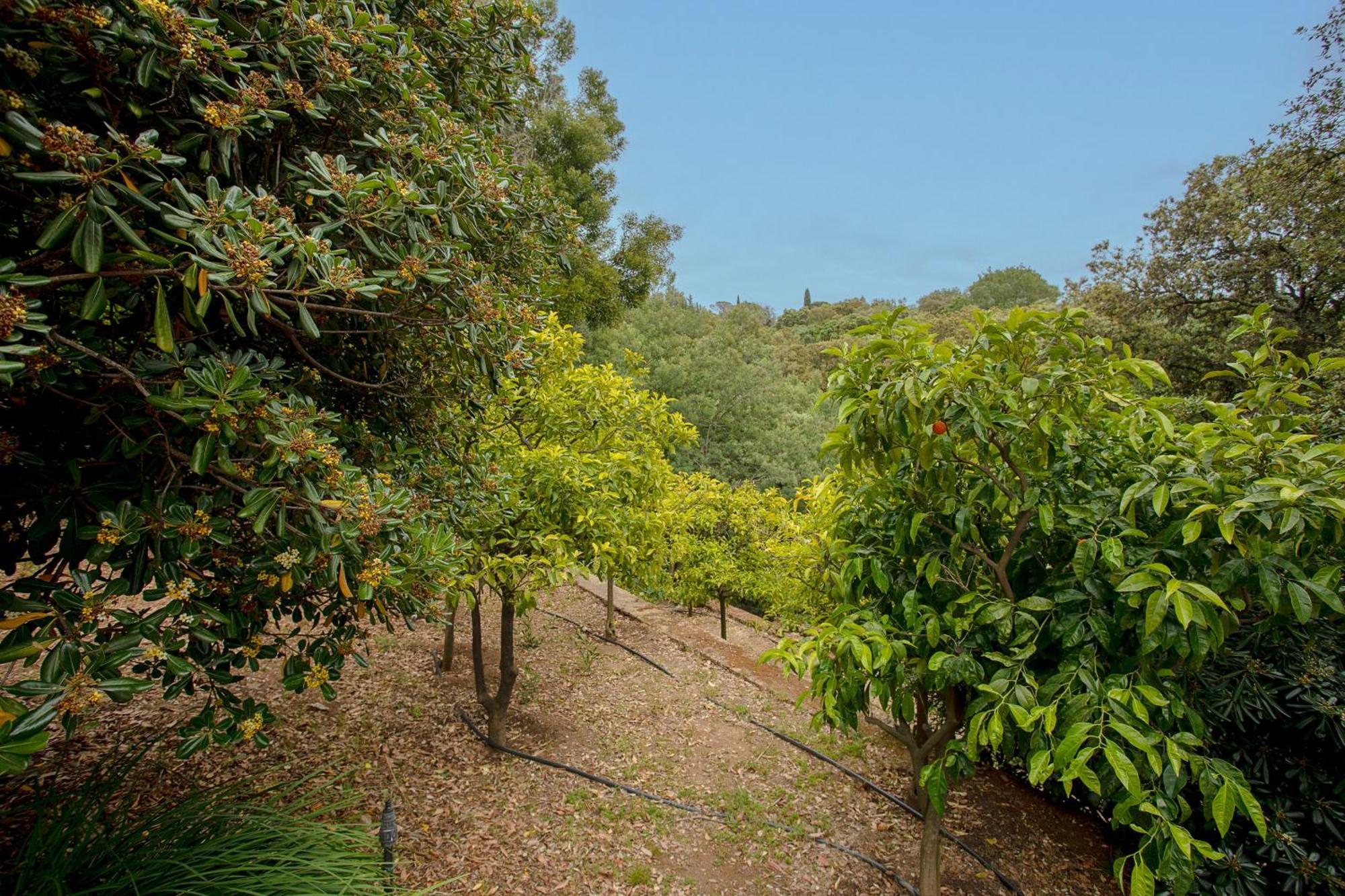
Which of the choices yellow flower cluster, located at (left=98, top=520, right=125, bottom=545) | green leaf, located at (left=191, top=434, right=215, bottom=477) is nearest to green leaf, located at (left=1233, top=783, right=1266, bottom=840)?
green leaf, located at (left=191, top=434, right=215, bottom=477)

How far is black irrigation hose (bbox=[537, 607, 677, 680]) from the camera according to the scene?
5273 millimetres

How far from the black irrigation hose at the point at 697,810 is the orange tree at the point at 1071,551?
108 cm

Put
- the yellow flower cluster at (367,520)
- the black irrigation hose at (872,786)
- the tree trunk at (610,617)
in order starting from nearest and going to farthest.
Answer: the yellow flower cluster at (367,520) → the black irrigation hose at (872,786) → the tree trunk at (610,617)

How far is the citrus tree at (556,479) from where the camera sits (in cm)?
289

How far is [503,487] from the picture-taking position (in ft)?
8.54

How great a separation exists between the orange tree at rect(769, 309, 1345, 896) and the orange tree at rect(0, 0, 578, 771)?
1434mm

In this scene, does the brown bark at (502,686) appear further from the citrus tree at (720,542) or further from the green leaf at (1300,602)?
the green leaf at (1300,602)

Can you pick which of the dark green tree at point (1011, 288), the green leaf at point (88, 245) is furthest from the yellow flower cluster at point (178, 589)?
the dark green tree at point (1011, 288)

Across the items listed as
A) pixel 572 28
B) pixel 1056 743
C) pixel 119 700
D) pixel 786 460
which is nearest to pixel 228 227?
pixel 119 700

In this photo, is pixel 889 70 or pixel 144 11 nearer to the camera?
pixel 144 11

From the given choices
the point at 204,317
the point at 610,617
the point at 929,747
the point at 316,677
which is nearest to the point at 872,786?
the point at 929,747

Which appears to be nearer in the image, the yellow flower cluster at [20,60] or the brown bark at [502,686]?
the yellow flower cluster at [20,60]

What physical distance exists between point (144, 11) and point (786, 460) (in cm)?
1529

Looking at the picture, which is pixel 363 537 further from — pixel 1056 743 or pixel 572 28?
pixel 572 28
